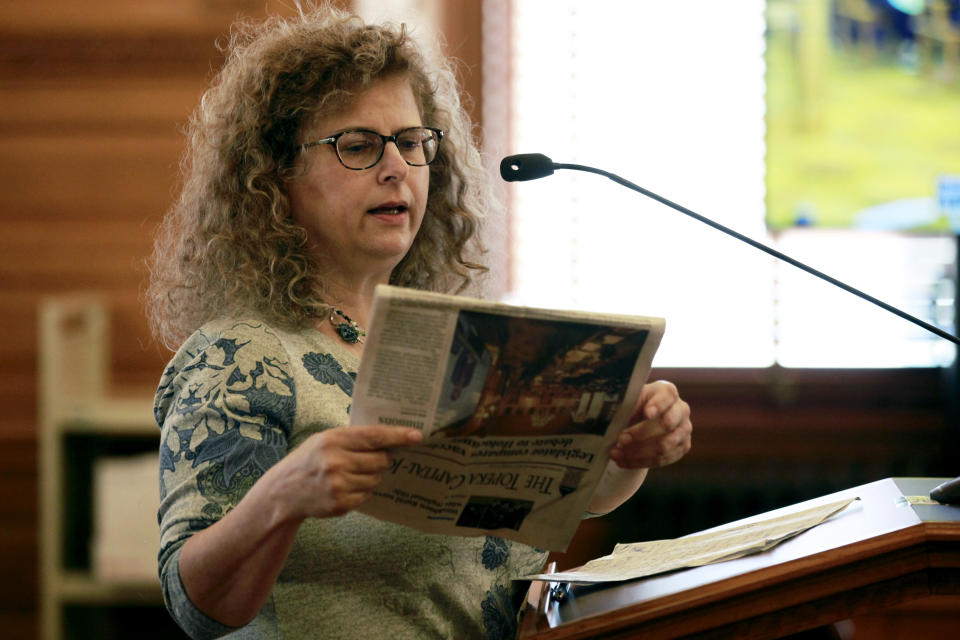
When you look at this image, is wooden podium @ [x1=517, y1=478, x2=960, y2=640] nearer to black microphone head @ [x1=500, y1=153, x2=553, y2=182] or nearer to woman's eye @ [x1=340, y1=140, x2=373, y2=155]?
black microphone head @ [x1=500, y1=153, x2=553, y2=182]

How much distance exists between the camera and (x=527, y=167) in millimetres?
1246

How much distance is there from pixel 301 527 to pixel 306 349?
0.75ft

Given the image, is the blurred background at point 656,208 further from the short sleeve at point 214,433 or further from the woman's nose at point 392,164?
the short sleeve at point 214,433

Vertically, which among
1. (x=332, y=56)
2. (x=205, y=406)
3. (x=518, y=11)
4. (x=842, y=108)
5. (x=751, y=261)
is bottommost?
(x=205, y=406)

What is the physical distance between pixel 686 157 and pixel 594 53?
412 mm

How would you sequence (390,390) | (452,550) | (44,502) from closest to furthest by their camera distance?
(390,390), (452,550), (44,502)

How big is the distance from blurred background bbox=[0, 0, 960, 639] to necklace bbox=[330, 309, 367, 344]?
1518 mm

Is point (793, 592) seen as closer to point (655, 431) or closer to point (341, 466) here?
point (655, 431)

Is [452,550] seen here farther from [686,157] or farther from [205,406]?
[686,157]

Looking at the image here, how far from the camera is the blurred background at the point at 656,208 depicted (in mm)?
2834

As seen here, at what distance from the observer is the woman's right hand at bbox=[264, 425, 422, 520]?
0.90m

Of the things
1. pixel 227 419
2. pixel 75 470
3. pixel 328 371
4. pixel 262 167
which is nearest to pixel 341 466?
pixel 227 419

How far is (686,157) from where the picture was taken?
114 inches

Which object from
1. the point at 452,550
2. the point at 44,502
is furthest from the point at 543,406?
the point at 44,502
